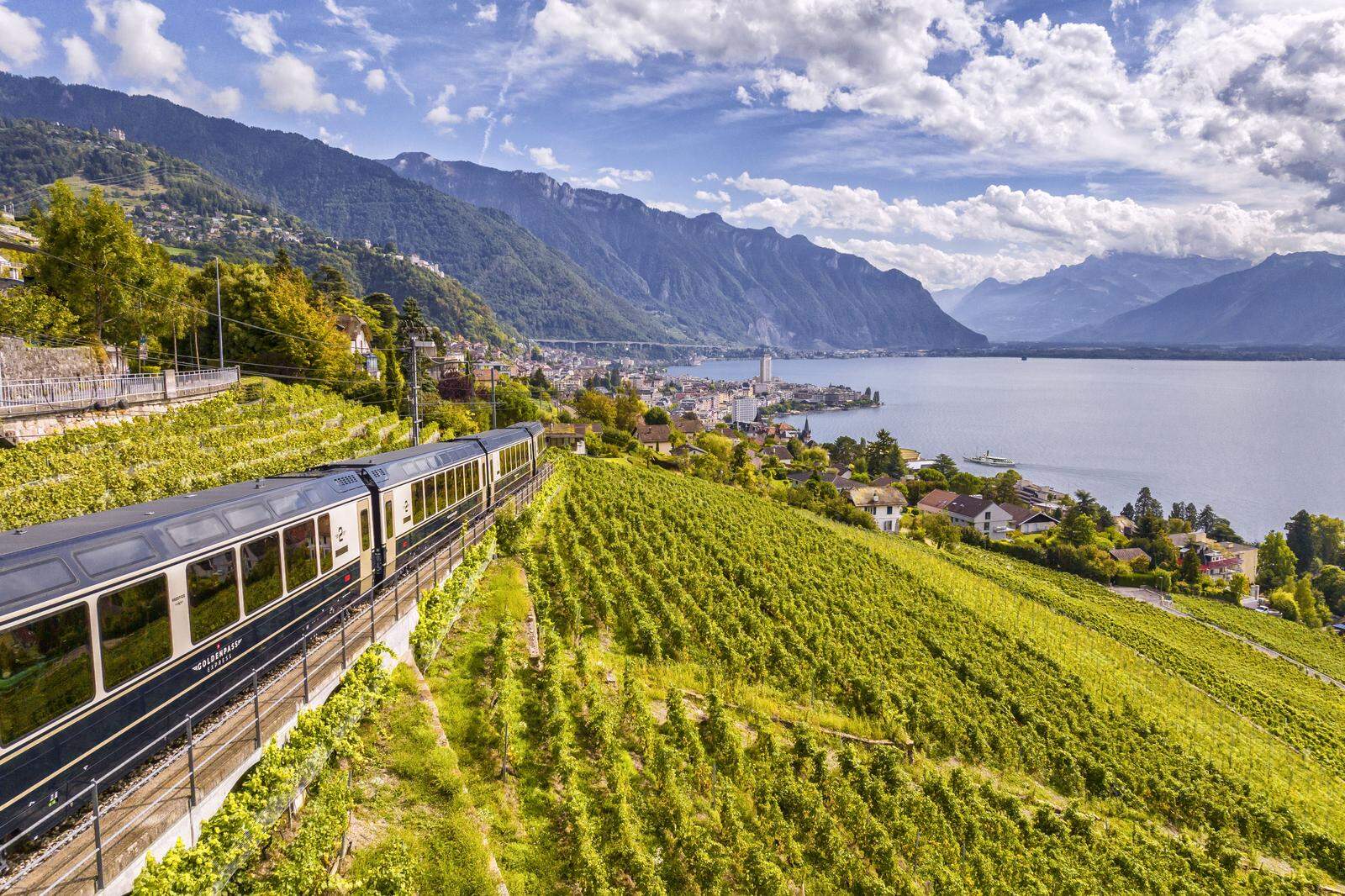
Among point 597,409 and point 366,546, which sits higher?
point 366,546

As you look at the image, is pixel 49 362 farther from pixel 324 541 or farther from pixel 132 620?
pixel 132 620

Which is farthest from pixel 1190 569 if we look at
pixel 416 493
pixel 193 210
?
pixel 193 210

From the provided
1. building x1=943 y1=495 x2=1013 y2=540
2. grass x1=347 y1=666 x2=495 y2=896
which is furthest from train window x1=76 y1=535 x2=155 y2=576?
building x1=943 y1=495 x2=1013 y2=540

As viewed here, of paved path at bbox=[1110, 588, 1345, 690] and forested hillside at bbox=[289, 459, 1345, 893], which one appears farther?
paved path at bbox=[1110, 588, 1345, 690]

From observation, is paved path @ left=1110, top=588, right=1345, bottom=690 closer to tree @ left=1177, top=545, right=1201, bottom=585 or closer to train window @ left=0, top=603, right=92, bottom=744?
tree @ left=1177, top=545, right=1201, bottom=585

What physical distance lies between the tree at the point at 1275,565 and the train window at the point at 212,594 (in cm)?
9036

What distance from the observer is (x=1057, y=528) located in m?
73.1

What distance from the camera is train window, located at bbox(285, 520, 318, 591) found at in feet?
34.0

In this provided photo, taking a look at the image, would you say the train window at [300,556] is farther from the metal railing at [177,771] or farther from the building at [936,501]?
the building at [936,501]

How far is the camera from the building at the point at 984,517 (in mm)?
74312

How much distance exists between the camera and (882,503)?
7131 centimetres

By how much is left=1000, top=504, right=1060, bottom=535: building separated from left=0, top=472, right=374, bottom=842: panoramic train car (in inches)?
3104

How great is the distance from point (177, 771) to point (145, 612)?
1714 millimetres

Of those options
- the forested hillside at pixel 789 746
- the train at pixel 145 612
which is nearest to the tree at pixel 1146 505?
the forested hillside at pixel 789 746
